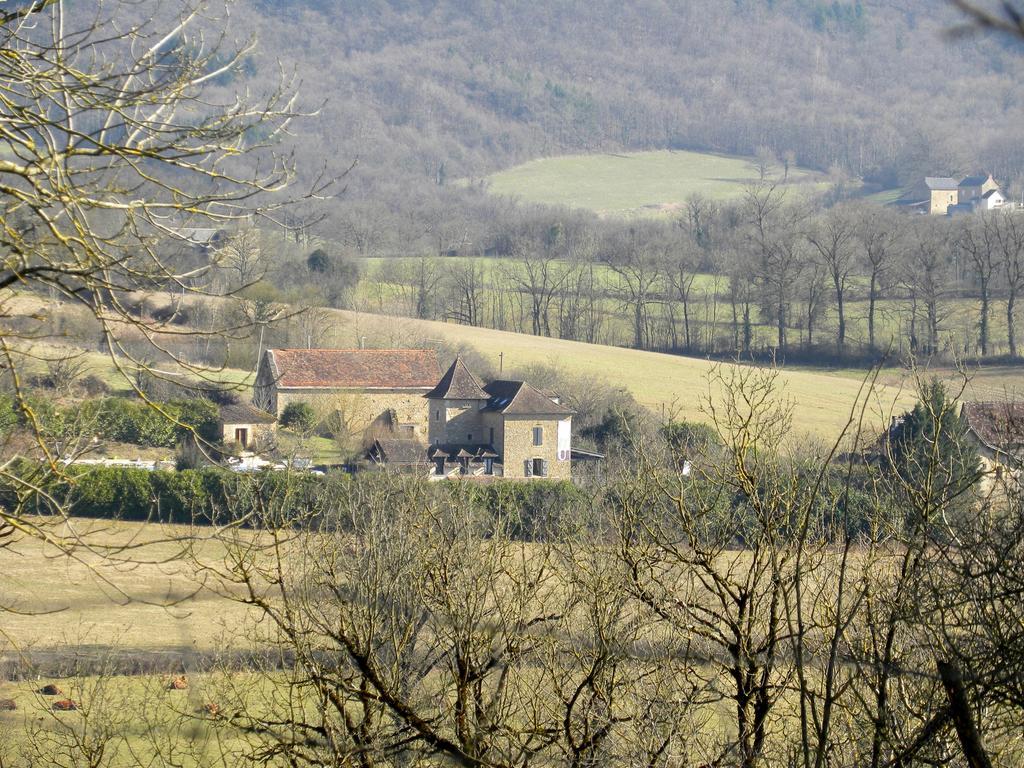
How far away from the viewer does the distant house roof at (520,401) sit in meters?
39.5

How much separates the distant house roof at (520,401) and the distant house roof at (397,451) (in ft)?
12.9

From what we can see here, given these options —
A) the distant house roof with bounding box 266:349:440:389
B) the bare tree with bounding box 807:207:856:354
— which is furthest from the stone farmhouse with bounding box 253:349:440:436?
the bare tree with bounding box 807:207:856:354

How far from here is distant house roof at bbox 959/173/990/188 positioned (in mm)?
106750

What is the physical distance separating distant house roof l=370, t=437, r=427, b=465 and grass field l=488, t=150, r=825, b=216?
3061 inches

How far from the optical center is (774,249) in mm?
68438

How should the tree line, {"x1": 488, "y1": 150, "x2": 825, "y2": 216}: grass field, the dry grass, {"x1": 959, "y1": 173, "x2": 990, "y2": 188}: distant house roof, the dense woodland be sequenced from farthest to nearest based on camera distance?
1. {"x1": 488, "y1": 150, "x2": 825, "y2": 216}: grass field
2. {"x1": 959, "y1": 173, "x2": 990, "y2": 188}: distant house roof
3. the dense woodland
4. the tree line
5. the dry grass

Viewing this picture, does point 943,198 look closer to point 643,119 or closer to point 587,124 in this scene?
point 643,119

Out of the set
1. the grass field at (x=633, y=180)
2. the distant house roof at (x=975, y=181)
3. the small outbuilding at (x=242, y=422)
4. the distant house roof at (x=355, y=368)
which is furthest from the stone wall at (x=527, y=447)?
the distant house roof at (x=975, y=181)

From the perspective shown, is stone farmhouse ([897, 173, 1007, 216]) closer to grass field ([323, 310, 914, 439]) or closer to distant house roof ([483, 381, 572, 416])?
grass field ([323, 310, 914, 439])

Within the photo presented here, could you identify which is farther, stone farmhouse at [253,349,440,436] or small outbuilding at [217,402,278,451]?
stone farmhouse at [253,349,440,436]

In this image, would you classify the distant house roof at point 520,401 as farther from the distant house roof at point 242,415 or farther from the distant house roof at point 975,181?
the distant house roof at point 975,181

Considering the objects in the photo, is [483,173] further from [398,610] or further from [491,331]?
[398,610]

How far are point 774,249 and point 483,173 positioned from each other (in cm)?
7829

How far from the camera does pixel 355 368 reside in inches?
1816
